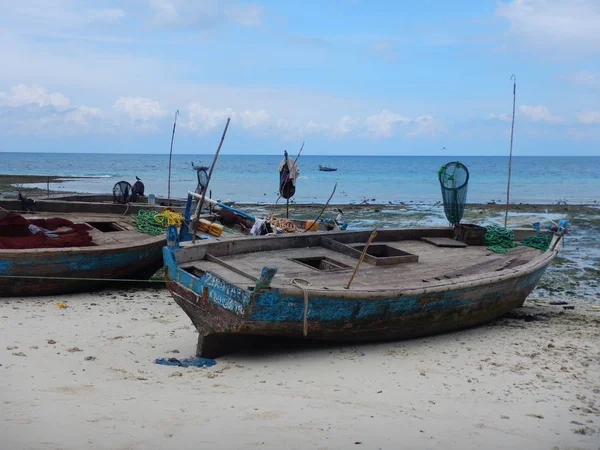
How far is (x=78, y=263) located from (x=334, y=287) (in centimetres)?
484

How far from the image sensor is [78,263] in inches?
411

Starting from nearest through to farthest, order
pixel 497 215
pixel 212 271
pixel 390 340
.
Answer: pixel 212 271, pixel 390 340, pixel 497 215

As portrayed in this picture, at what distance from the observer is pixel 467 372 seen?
757cm

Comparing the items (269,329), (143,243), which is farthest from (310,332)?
(143,243)

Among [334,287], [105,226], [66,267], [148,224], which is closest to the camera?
[334,287]

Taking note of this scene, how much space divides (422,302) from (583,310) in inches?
183

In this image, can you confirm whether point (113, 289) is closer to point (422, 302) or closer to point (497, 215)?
point (422, 302)

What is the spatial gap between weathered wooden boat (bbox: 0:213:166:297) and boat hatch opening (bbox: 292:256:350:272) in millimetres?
3062

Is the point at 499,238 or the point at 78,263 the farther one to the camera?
the point at 499,238

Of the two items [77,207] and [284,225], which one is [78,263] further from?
[77,207]

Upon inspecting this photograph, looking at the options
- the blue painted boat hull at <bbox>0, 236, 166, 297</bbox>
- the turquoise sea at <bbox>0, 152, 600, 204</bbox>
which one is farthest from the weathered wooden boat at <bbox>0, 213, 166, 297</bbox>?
the turquoise sea at <bbox>0, 152, 600, 204</bbox>

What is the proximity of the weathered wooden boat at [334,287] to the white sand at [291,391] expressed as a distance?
358 millimetres

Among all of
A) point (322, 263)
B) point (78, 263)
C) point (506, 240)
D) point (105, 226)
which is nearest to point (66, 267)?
point (78, 263)

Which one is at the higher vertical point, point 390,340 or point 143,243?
point 143,243
